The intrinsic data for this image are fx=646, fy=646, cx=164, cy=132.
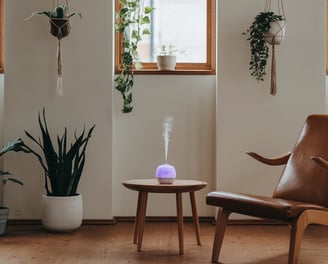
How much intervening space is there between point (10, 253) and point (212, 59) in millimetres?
2544

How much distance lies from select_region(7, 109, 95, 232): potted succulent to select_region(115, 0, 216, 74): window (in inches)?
A: 43.6

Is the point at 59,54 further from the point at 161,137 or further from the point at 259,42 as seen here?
the point at 259,42

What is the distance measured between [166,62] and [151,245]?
1775 mm

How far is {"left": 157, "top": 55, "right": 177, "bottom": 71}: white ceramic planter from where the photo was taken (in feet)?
18.5

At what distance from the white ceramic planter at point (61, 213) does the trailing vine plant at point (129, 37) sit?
3.27 feet

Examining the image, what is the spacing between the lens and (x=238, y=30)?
5484 millimetres

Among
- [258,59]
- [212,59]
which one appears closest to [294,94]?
[258,59]

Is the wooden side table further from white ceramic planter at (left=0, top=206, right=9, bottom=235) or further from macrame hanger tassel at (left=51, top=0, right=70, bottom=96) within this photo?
macrame hanger tassel at (left=51, top=0, right=70, bottom=96)

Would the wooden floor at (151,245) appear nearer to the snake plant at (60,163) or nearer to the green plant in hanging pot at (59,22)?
the snake plant at (60,163)

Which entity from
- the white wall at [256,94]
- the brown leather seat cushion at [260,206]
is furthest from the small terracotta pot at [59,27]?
the brown leather seat cushion at [260,206]

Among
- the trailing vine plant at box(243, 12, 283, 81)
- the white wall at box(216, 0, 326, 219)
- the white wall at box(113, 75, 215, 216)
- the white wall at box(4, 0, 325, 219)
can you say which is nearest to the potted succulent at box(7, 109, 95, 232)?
the white wall at box(4, 0, 325, 219)

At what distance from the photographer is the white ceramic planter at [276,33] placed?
5266 millimetres

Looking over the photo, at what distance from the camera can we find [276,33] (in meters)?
5.29

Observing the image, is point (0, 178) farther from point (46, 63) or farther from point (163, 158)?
point (163, 158)
